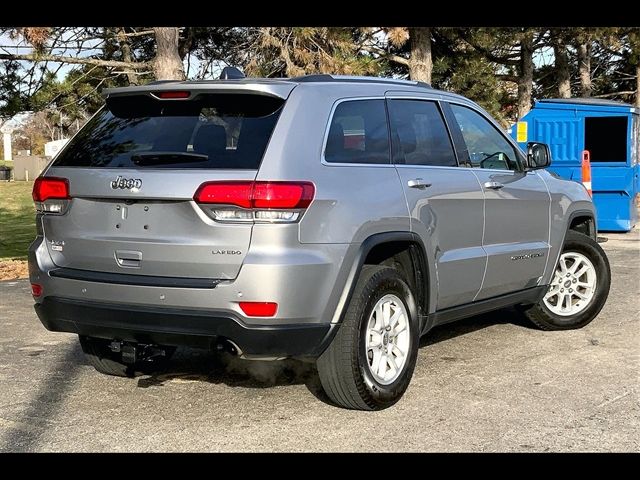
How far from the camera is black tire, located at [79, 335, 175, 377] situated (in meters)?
5.41

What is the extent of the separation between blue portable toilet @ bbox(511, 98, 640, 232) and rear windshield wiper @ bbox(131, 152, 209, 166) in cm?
1138

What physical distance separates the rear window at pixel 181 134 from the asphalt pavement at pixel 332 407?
4.53ft

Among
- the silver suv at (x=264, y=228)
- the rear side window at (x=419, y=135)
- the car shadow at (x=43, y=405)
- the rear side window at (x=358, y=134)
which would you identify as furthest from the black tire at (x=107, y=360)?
the rear side window at (x=419, y=135)

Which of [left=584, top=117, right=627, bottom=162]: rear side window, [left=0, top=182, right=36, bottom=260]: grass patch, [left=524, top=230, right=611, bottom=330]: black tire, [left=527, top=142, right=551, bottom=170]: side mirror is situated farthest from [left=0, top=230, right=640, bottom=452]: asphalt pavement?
[left=584, top=117, right=627, bottom=162]: rear side window

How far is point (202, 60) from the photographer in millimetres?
17375

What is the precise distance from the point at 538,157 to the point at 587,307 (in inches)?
54.0

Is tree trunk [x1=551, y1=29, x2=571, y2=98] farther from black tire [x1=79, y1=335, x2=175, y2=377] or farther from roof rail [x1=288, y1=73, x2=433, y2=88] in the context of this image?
black tire [x1=79, y1=335, x2=175, y2=377]

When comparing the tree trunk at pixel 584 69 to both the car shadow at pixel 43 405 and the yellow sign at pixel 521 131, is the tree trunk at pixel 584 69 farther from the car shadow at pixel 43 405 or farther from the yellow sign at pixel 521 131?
the car shadow at pixel 43 405

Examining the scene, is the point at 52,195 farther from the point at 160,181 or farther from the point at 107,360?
the point at 107,360

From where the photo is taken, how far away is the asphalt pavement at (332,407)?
4.34m

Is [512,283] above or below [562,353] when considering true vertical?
above

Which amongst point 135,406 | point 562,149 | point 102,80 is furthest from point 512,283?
point 102,80

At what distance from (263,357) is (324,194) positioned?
0.86 m
